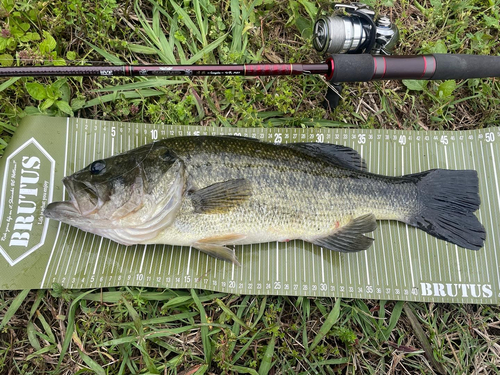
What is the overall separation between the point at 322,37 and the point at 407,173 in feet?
5.14

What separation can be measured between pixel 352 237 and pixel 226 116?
1.71 m

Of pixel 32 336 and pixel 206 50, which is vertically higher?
pixel 206 50

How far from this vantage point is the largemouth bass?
97.1 inches

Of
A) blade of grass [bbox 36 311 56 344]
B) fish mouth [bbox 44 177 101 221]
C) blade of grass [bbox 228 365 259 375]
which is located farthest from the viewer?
blade of grass [bbox 36 311 56 344]

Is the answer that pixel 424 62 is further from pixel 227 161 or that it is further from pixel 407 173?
pixel 227 161

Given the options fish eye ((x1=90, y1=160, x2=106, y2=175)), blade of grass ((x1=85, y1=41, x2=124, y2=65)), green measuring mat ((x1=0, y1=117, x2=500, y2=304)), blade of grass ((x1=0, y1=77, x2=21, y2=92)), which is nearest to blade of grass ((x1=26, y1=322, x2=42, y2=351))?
green measuring mat ((x1=0, y1=117, x2=500, y2=304))

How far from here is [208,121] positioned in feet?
10.7

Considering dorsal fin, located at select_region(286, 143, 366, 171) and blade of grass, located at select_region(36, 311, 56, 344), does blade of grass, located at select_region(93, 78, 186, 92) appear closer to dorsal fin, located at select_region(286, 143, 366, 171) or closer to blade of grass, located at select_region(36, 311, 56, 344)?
dorsal fin, located at select_region(286, 143, 366, 171)

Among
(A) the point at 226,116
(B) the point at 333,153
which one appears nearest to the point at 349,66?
(B) the point at 333,153

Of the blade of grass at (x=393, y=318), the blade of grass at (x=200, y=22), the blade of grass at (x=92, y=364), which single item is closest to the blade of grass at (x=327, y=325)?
the blade of grass at (x=393, y=318)

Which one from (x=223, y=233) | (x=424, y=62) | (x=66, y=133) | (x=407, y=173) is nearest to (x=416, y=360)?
(x=407, y=173)

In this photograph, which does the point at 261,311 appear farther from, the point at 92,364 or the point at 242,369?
the point at 92,364

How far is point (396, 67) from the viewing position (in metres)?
2.63

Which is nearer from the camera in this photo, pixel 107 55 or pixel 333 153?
pixel 333 153
